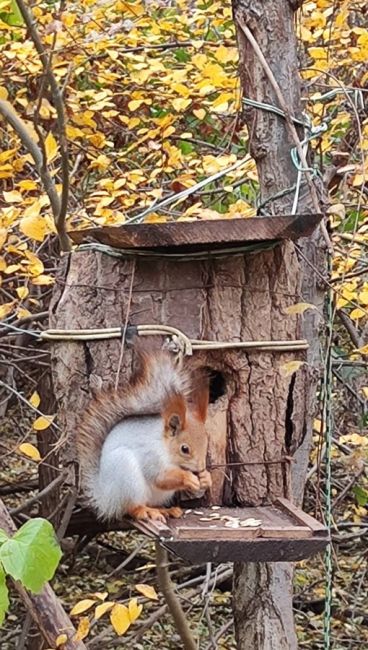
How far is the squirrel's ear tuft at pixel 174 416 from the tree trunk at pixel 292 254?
228 mm

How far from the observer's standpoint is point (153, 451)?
168 centimetres

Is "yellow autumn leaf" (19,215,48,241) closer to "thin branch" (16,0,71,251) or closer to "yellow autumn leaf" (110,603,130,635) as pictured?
"thin branch" (16,0,71,251)

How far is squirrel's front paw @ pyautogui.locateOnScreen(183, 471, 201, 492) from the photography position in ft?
5.54

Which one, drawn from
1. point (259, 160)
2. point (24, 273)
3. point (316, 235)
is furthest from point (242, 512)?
point (24, 273)

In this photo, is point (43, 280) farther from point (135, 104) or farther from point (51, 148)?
point (135, 104)

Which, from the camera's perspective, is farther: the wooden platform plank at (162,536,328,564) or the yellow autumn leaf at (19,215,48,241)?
the yellow autumn leaf at (19,215,48,241)

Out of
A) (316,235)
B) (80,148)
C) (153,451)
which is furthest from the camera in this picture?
(80,148)

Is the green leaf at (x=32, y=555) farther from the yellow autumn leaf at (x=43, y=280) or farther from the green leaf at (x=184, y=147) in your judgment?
the green leaf at (x=184, y=147)

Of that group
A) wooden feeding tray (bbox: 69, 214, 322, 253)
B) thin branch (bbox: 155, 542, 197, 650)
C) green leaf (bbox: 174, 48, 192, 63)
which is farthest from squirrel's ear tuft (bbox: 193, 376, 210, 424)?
green leaf (bbox: 174, 48, 192, 63)

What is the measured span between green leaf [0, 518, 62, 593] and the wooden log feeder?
1.09 ft

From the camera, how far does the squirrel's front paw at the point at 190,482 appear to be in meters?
1.69

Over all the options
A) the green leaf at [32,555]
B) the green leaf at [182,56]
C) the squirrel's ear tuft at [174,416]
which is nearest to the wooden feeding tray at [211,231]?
the squirrel's ear tuft at [174,416]

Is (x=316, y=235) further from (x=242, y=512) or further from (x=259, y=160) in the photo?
(x=242, y=512)

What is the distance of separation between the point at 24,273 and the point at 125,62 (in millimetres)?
869
